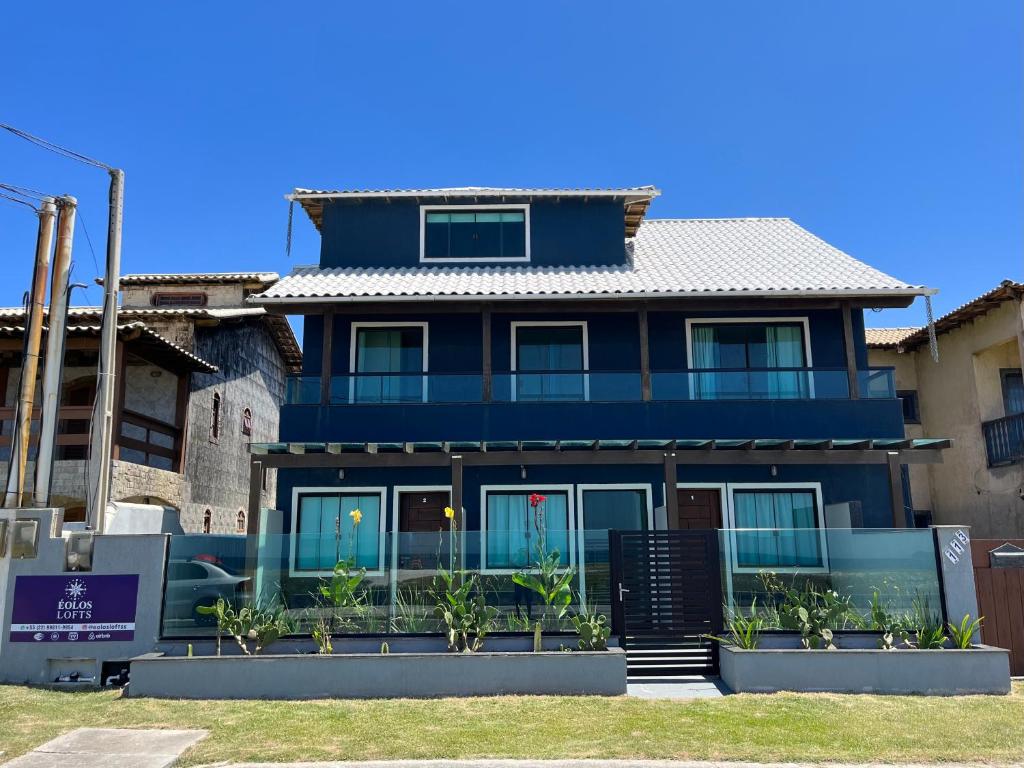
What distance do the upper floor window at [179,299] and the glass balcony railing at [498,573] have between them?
13084 millimetres

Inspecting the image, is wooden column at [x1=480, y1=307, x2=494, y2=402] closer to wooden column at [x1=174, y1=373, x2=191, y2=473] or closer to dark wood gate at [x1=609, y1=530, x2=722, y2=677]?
dark wood gate at [x1=609, y1=530, x2=722, y2=677]

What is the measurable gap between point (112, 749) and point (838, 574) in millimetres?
8577

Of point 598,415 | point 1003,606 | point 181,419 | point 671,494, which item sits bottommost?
point 1003,606

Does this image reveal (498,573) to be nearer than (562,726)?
No

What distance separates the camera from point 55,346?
11.4 m

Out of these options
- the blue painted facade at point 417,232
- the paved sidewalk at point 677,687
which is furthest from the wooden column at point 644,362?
the paved sidewalk at point 677,687

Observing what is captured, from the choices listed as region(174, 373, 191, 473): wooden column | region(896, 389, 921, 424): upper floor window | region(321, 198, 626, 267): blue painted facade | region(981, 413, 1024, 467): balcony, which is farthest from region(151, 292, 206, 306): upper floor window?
region(981, 413, 1024, 467): balcony

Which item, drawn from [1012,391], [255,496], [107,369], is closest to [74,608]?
[107,369]

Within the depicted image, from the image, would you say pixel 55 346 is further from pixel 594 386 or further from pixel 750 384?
pixel 750 384

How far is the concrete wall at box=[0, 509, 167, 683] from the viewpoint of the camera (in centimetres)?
1002

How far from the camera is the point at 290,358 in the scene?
25828 mm

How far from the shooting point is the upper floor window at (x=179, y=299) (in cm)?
2228

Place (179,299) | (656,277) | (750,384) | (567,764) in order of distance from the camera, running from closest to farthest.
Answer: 1. (567,764)
2. (750,384)
3. (656,277)
4. (179,299)

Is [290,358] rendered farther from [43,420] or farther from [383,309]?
[43,420]
